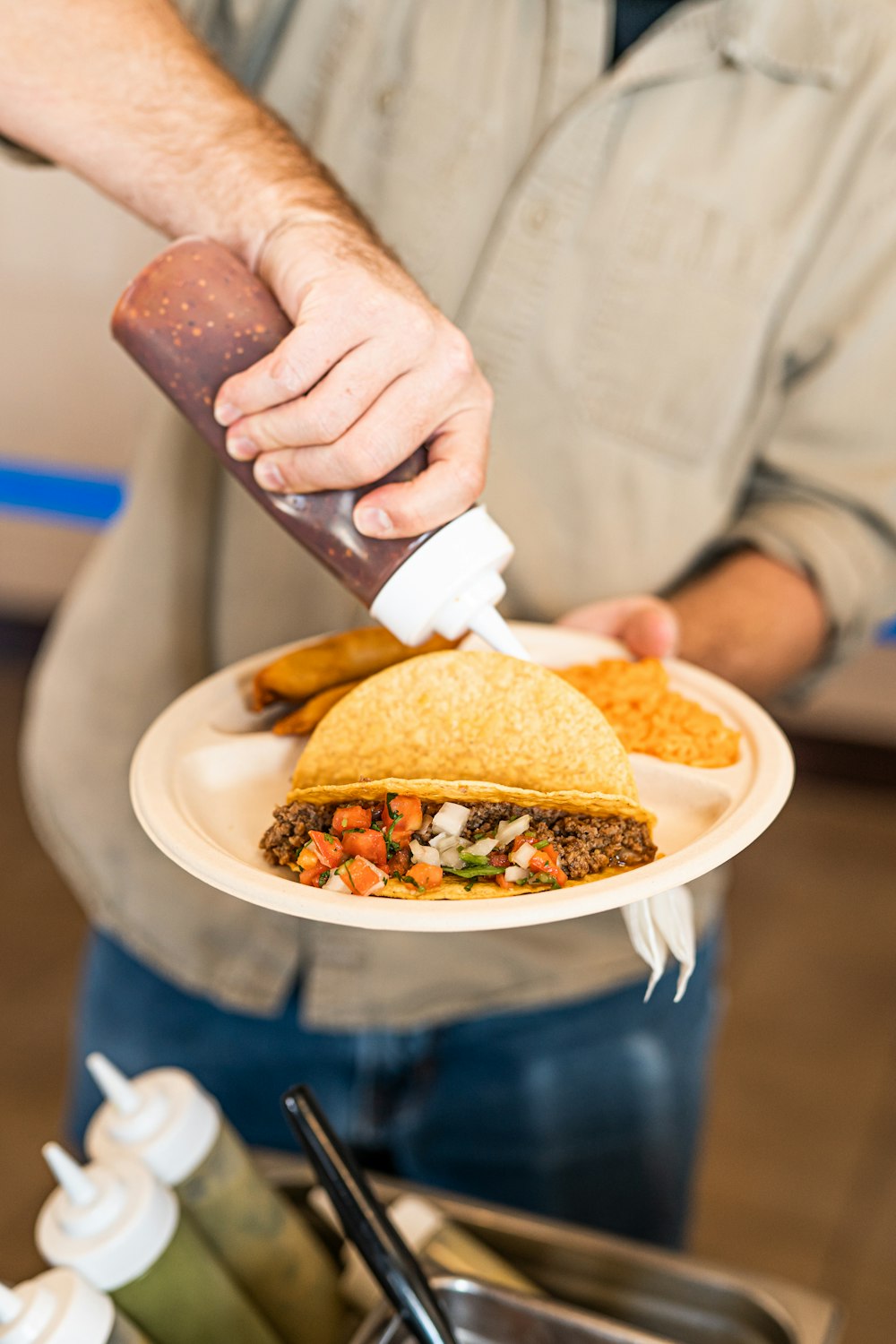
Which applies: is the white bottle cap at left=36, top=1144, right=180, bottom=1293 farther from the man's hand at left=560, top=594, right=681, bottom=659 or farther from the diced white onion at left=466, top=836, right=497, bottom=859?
the man's hand at left=560, top=594, right=681, bottom=659

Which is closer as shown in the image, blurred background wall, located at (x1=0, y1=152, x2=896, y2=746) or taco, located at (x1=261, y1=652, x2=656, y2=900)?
taco, located at (x1=261, y1=652, x2=656, y2=900)

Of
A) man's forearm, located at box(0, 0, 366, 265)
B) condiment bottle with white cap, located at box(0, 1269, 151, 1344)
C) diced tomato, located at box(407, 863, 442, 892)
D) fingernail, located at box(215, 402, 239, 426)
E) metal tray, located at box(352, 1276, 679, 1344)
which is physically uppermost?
man's forearm, located at box(0, 0, 366, 265)

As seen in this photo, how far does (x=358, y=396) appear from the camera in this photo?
0.84 meters

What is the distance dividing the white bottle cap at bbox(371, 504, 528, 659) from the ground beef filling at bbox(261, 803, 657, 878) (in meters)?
0.14

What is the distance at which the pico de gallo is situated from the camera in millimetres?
795

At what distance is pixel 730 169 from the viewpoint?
1.43 metres

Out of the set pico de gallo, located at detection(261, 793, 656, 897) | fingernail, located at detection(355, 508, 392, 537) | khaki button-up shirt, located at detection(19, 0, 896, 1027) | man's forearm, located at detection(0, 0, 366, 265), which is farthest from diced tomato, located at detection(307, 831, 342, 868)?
khaki button-up shirt, located at detection(19, 0, 896, 1027)

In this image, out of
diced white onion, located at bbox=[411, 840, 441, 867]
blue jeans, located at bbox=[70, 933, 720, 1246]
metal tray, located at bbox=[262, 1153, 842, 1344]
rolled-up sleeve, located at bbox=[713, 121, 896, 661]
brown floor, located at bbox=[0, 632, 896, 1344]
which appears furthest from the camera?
brown floor, located at bbox=[0, 632, 896, 1344]

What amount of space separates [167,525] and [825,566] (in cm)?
83

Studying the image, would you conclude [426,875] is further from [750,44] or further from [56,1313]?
[750,44]

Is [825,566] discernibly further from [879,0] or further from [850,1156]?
[850,1156]

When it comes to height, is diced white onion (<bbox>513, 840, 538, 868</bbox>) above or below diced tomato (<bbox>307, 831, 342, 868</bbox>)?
below

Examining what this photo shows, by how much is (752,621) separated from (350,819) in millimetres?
820

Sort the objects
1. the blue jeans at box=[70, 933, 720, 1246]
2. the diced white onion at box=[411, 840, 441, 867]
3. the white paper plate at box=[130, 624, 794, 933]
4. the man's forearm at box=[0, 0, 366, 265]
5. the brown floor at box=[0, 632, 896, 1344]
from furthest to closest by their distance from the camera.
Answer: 1. the brown floor at box=[0, 632, 896, 1344]
2. the blue jeans at box=[70, 933, 720, 1246]
3. the man's forearm at box=[0, 0, 366, 265]
4. the diced white onion at box=[411, 840, 441, 867]
5. the white paper plate at box=[130, 624, 794, 933]
